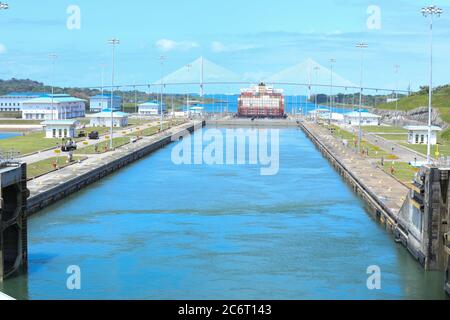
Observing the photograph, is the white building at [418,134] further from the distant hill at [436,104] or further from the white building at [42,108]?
the white building at [42,108]

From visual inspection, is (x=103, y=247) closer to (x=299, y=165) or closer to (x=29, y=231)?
(x=29, y=231)

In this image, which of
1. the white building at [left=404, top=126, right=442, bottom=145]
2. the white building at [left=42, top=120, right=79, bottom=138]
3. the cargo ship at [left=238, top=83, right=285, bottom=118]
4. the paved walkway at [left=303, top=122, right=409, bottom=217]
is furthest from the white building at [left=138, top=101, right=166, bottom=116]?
the white building at [left=404, top=126, right=442, bottom=145]

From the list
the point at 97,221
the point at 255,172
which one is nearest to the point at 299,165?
the point at 255,172

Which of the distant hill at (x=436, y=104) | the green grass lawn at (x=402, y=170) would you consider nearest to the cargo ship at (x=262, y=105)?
the distant hill at (x=436, y=104)

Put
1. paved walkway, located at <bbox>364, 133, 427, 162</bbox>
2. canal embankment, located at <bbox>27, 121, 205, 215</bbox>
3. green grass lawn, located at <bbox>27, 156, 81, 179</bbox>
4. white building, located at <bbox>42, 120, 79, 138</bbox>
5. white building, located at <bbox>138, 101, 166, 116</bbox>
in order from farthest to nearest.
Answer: white building, located at <bbox>138, 101, 166, 116</bbox> → white building, located at <bbox>42, 120, 79, 138</bbox> → paved walkway, located at <bbox>364, 133, 427, 162</bbox> → green grass lawn, located at <bbox>27, 156, 81, 179</bbox> → canal embankment, located at <bbox>27, 121, 205, 215</bbox>

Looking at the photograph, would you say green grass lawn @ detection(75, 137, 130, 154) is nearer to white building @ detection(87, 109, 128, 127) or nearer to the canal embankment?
the canal embankment

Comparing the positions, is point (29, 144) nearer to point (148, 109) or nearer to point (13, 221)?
point (13, 221)
